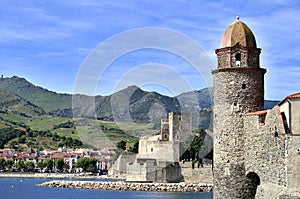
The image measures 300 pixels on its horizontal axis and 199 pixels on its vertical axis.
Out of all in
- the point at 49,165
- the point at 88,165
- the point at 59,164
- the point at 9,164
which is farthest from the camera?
the point at 9,164

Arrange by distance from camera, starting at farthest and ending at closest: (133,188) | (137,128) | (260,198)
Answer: (137,128) < (133,188) < (260,198)

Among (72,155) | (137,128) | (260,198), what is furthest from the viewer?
(137,128)

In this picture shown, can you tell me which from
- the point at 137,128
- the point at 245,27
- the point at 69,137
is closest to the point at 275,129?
the point at 245,27

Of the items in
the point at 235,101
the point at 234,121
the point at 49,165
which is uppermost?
the point at 235,101

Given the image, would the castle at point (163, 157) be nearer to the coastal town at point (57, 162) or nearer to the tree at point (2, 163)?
the coastal town at point (57, 162)

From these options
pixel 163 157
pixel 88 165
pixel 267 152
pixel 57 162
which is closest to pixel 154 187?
pixel 163 157

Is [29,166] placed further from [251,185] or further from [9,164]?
[251,185]

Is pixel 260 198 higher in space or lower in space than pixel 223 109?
lower

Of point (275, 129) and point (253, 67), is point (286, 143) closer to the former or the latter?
point (275, 129)

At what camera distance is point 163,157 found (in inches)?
2434

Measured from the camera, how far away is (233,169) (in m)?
24.7

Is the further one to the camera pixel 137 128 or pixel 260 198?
pixel 137 128

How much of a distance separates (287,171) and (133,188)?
114 ft

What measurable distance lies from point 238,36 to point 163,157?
125 feet
